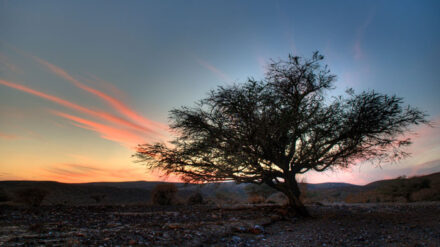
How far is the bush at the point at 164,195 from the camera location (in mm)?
17422

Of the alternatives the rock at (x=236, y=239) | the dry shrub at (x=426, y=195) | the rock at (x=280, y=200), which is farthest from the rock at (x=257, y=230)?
the dry shrub at (x=426, y=195)

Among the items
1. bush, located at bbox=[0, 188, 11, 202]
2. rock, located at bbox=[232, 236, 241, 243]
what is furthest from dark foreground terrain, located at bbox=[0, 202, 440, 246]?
bush, located at bbox=[0, 188, 11, 202]

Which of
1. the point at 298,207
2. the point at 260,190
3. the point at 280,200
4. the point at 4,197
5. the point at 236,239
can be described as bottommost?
the point at 236,239

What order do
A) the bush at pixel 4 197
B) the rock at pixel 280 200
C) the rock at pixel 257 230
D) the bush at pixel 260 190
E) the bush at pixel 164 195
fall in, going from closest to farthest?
1. the rock at pixel 257 230
2. the bush at pixel 164 195
3. the rock at pixel 280 200
4. the bush at pixel 4 197
5. the bush at pixel 260 190

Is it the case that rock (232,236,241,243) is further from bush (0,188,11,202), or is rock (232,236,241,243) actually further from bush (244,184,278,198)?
bush (244,184,278,198)

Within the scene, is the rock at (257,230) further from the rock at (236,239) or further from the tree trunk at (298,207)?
→ the tree trunk at (298,207)

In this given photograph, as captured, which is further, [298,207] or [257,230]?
[298,207]

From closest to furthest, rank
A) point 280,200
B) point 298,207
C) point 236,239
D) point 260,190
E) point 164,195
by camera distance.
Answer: point 236,239 → point 298,207 → point 164,195 → point 280,200 → point 260,190

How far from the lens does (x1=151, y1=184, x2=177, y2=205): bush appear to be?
57.2 feet

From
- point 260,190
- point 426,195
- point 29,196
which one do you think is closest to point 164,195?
point 29,196

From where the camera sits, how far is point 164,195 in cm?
1759

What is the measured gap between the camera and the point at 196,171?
10.6 meters

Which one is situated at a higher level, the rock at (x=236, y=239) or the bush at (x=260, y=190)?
the bush at (x=260, y=190)

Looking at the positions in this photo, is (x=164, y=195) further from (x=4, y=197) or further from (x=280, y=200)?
(x=280, y=200)
